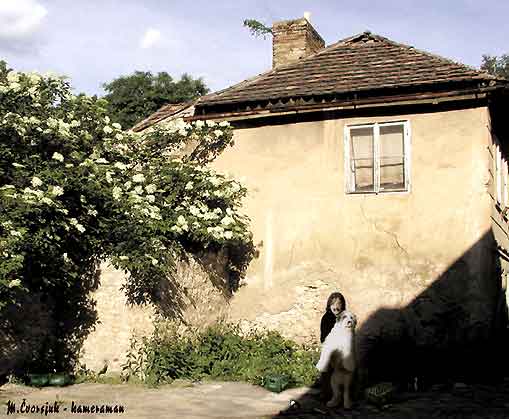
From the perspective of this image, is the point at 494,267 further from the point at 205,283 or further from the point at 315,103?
the point at 205,283

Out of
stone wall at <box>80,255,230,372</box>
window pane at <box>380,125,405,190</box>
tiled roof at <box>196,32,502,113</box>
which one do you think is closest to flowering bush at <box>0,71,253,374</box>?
stone wall at <box>80,255,230,372</box>

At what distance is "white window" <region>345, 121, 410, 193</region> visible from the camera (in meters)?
11.3

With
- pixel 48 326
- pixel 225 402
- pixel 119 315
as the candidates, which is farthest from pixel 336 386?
pixel 48 326

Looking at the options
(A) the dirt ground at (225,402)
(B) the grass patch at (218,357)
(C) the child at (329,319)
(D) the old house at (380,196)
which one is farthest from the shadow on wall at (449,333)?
(C) the child at (329,319)

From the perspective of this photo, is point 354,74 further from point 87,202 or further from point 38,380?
point 38,380

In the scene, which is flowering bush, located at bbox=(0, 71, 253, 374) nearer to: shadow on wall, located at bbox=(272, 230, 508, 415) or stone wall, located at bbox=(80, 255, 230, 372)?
stone wall, located at bbox=(80, 255, 230, 372)

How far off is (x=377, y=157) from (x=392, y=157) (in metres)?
0.26

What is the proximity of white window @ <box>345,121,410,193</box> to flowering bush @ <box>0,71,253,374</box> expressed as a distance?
2.13m

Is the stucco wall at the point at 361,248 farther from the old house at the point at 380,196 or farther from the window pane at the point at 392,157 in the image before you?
the window pane at the point at 392,157

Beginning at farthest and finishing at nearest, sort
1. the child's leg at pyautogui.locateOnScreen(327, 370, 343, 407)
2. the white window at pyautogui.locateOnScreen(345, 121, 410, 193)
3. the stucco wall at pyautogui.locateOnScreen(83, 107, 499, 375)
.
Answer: the white window at pyautogui.locateOnScreen(345, 121, 410, 193), the stucco wall at pyautogui.locateOnScreen(83, 107, 499, 375), the child's leg at pyautogui.locateOnScreen(327, 370, 343, 407)

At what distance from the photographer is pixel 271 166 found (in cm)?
1223

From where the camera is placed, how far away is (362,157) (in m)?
11.7

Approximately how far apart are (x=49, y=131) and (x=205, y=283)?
12.2 ft

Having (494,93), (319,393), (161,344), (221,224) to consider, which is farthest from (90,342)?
(494,93)
